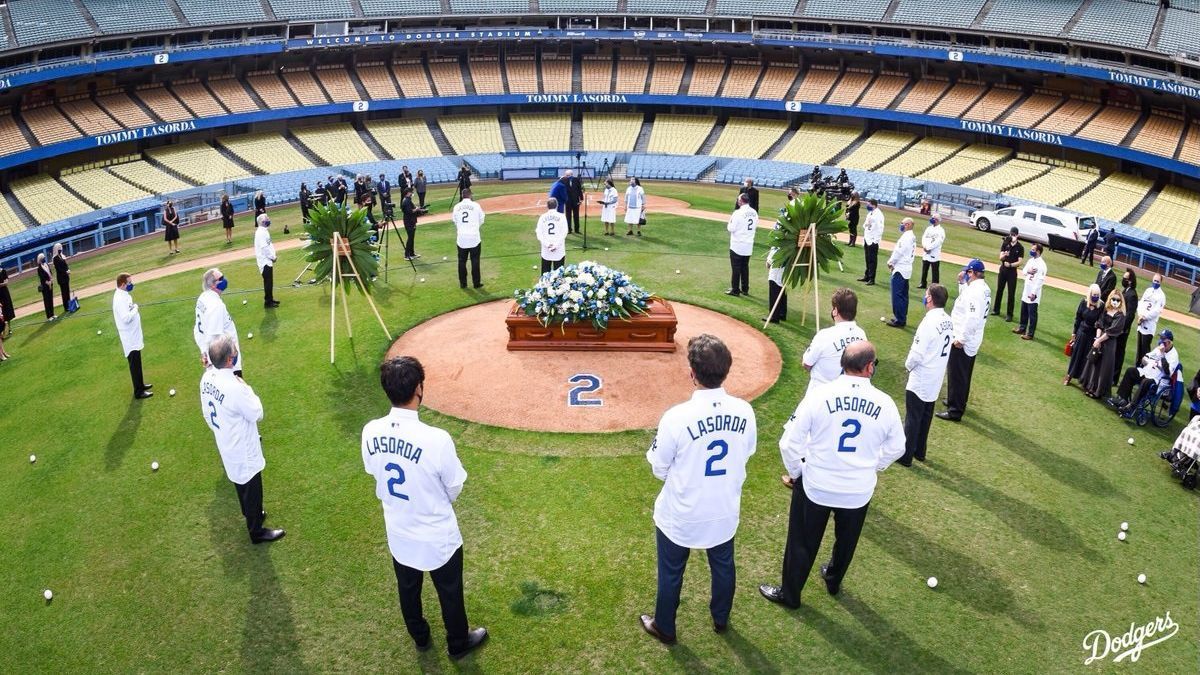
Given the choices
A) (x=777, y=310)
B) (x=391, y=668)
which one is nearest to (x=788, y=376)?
(x=777, y=310)

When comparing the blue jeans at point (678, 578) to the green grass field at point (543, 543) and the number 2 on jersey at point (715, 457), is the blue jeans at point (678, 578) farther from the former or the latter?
the number 2 on jersey at point (715, 457)

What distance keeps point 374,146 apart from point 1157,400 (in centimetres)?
3861

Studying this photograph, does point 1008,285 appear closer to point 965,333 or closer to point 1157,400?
point 1157,400

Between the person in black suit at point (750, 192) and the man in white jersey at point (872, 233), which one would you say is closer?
the person in black suit at point (750, 192)

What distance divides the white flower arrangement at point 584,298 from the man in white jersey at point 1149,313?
9.70 m

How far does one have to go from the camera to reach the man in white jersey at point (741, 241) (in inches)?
698

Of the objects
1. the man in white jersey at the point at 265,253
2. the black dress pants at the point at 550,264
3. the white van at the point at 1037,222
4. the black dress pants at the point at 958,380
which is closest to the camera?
the black dress pants at the point at 958,380

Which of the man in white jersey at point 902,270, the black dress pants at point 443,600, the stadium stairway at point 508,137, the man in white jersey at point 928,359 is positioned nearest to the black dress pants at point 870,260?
the man in white jersey at point 902,270

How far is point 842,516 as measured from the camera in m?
7.80

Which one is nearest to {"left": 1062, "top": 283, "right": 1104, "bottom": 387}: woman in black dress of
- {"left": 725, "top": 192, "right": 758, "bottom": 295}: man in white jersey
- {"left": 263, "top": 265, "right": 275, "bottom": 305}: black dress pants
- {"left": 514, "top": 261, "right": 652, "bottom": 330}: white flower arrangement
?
{"left": 725, "top": 192, "right": 758, "bottom": 295}: man in white jersey

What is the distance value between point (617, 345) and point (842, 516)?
8.11 m

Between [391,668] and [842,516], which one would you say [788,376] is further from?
[391,668]

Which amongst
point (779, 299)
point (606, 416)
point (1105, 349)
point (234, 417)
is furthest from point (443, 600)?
point (1105, 349)

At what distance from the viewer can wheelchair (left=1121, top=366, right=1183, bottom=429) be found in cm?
1328
